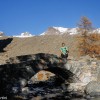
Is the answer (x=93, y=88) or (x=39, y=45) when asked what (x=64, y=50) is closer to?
(x=93, y=88)

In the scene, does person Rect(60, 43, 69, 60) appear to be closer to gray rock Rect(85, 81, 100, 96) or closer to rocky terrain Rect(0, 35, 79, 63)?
gray rock Rect(85, 81, 100, 96)

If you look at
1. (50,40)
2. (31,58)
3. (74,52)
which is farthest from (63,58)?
(50,40)

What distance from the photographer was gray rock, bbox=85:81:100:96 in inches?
1125

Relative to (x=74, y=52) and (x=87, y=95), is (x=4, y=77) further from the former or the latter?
(x=74, y=52)

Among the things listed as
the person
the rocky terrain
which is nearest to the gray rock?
the person

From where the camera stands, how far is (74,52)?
198ft

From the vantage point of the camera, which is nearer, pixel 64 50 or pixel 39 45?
pixel 64 50

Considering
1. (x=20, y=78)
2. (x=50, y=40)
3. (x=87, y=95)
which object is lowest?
(x=87, y=95)

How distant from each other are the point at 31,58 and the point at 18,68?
9.28ft

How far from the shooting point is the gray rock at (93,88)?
28.6 meters

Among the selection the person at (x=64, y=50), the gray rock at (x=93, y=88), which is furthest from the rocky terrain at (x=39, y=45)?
the gray rock at (x=93, y=88)

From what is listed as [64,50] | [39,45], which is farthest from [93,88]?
[39,45]

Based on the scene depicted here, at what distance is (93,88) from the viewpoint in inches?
1147

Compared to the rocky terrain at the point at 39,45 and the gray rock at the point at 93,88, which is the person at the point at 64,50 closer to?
the gray rock at the point at 93,88
